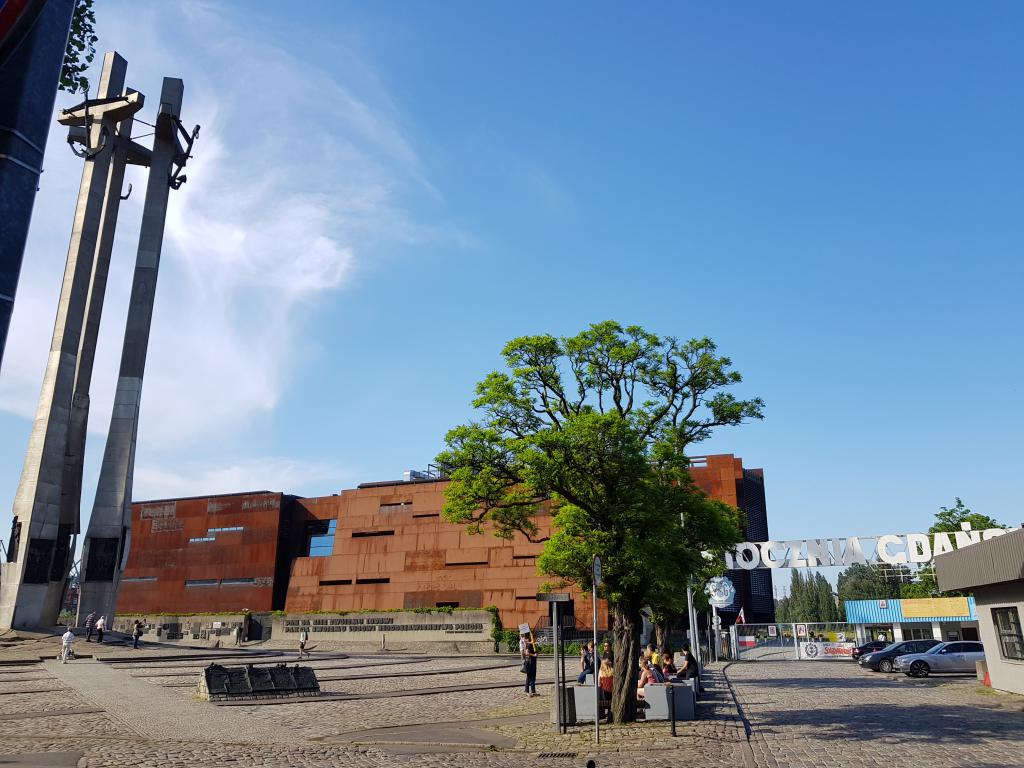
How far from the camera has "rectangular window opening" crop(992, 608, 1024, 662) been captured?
833 inches

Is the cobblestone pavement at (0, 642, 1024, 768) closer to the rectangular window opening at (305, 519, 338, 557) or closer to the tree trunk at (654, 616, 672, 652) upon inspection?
the tree trunk at (654, 616, 672, 652)

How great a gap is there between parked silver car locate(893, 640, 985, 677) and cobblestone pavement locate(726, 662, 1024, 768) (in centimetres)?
441

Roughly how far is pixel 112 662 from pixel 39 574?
15.7 m

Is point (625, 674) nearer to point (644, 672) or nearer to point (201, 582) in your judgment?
point (644, 672)

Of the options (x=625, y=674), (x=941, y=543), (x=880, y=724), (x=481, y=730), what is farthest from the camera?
(x=941, y=543)

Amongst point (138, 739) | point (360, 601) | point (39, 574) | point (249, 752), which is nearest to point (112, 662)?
point (39, 574)

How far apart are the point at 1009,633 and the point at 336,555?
56.2m

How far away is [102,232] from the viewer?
5341cm

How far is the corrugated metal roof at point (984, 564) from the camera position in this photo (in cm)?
1947

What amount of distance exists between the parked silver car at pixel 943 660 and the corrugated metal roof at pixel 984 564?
26.9 feet

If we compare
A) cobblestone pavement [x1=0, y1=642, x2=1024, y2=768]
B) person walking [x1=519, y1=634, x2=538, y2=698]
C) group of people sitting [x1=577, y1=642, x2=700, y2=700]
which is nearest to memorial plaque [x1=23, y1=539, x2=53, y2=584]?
cobblestone pavement [x1=0, y1=642, x2=1024, y2=768]

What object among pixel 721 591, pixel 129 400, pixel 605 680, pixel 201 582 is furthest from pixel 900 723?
pixel 201 582

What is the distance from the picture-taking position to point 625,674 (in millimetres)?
15906

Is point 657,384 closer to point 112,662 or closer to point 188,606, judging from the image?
point 112,662
